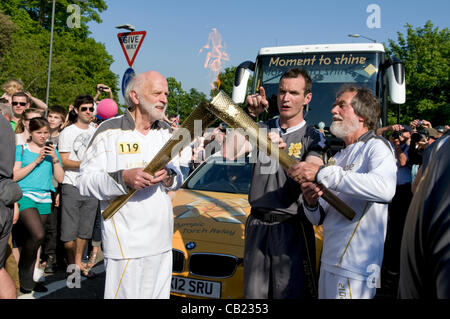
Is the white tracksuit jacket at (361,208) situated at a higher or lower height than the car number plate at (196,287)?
higher

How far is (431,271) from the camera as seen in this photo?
2.87ft

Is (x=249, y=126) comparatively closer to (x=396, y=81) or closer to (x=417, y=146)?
(x=417, y=146)

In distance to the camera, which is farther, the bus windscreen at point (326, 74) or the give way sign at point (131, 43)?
the bus windscreen at point (326, 74)

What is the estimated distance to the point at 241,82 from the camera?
800 cm

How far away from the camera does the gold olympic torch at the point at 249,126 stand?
222cm

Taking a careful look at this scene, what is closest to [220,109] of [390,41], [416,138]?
[416,138]

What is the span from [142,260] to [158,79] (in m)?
1.27

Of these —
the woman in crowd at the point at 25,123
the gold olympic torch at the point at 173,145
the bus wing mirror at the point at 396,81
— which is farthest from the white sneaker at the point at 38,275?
the bus wing mirror at the point at 396,81

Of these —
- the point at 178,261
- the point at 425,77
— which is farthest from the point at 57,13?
the point at 178,261

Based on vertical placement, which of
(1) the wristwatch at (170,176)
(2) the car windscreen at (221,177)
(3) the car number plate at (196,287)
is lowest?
(3) the car number plate at (196,287)

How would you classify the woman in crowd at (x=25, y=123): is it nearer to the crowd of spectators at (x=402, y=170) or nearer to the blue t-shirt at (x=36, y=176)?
the blue t-shirt at (x=36, y=176)

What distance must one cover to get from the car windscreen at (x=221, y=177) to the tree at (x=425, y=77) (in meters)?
20.4
